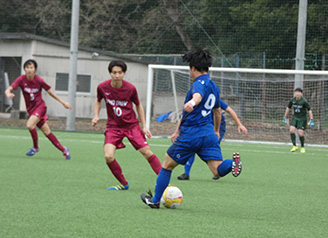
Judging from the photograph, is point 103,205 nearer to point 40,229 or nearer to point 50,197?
point 50,197

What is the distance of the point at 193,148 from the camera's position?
6168mm

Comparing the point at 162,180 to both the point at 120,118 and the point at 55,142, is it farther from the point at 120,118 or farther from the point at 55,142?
the point at 55,142

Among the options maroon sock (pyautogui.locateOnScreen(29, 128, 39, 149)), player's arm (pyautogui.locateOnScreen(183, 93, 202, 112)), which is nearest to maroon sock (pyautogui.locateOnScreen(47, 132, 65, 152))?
maroon sock (pyautogui.locateOnScreen(29, 128, 39, 149))

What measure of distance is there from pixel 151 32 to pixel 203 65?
19827 millimetres

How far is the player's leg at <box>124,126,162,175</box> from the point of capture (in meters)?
7.66

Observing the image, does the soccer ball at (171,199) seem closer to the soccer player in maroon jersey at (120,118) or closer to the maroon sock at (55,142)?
the soccer player in maroon jersey at (120,118)

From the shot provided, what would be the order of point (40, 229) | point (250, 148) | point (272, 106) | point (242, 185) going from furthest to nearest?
1. point (272, 106)
2. point (250, 148)
3. point (242, 185)
4. point (40, 229)

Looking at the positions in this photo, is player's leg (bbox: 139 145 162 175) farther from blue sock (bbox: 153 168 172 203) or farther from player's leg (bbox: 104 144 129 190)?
blue sock (bbox: 153 168 172 203)

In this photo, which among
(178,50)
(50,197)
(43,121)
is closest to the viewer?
(50,197)

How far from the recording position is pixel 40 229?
509 cm

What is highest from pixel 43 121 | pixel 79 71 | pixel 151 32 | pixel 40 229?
pixel 151 32

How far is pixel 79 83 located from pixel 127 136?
60.4ft

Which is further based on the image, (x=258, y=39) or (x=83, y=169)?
(x=258, y=39)

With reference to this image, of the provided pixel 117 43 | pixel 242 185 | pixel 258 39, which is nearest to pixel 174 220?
pixel 242 185
